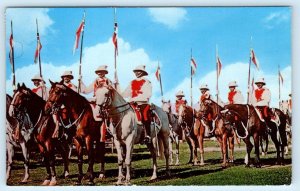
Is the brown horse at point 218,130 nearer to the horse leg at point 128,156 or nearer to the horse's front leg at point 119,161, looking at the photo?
the horse leg at point 128,156

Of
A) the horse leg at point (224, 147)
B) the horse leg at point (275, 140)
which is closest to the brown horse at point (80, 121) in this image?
the horse leg at point (224, 147)

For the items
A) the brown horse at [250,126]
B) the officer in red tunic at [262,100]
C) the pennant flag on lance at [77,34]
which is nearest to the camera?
the pennant flag on lance at [77,34]

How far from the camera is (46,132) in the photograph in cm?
779

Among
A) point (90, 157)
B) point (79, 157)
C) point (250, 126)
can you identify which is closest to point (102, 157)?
point (90, 157)

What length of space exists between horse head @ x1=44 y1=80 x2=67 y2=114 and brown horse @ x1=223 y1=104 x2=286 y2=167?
1.69 m

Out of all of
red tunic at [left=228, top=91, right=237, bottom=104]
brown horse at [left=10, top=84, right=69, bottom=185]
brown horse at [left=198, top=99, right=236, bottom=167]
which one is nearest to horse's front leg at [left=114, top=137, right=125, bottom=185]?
brown horse at [left=10, top=84, right=69, bottom=185]

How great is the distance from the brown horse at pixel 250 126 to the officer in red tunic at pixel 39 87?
187 centimetres

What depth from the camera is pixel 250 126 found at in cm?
787

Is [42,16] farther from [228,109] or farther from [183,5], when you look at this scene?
[228,109]

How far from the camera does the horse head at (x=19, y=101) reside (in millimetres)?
7637

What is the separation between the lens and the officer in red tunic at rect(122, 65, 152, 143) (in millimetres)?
7621

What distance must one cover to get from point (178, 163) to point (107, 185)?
0.78 metres
